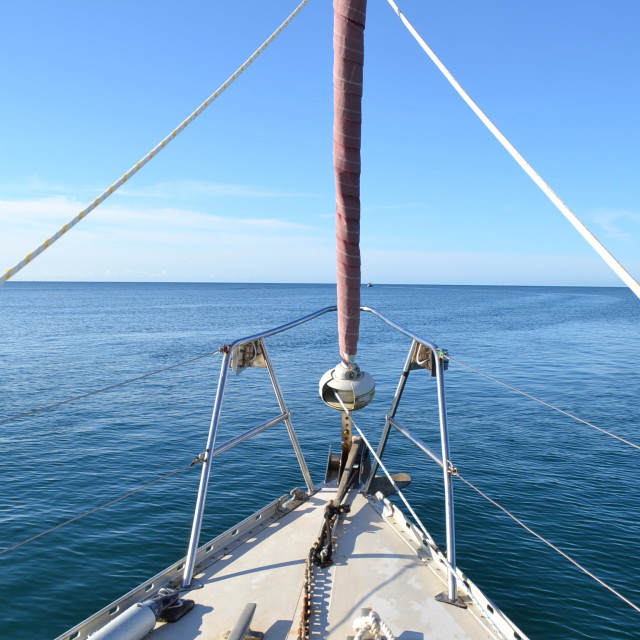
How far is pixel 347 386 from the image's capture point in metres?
11.3

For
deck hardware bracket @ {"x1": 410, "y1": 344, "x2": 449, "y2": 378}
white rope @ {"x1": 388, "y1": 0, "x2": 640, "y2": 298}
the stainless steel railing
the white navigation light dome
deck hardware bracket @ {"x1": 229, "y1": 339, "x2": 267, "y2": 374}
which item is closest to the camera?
white rope @ {"x1": 388, "y1": 0, "x2": 640, "y2": 298}

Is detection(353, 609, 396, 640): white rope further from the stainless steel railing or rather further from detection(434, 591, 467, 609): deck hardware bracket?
the stainless steel railing

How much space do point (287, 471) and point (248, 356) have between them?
43.3 feet

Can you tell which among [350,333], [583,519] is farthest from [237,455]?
[350,333]

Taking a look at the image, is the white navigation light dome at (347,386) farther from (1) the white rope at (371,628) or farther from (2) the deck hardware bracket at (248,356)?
(1) the white rope at (371,628)

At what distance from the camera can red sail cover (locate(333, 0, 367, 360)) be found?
7.64 m

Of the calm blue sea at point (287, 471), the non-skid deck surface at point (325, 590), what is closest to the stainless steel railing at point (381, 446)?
the non-skid deck surface at point (325, 590)

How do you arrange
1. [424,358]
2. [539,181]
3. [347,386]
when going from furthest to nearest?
1. [424,358]
2. [347,386]
3. [539,181]

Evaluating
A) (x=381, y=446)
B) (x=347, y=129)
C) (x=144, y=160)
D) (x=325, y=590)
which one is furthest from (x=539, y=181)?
(x=381, y=446)

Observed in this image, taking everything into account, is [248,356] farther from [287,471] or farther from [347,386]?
[287,471]

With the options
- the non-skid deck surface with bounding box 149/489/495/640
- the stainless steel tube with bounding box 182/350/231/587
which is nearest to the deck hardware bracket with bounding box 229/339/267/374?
the stainless steel tube with bounding box 182/350/231/587

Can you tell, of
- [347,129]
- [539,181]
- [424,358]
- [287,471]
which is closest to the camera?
[539,181]

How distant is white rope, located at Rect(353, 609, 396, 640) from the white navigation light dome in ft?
14.5

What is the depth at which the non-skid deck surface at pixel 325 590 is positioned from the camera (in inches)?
316
